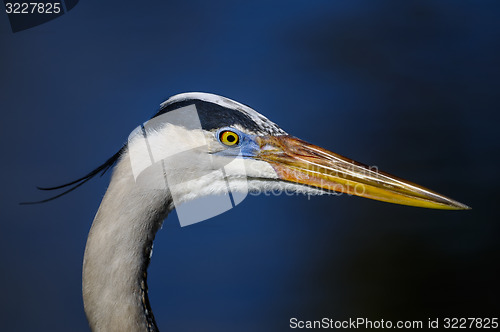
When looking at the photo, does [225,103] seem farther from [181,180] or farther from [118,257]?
[118,257]

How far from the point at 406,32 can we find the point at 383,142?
1262 millimetres

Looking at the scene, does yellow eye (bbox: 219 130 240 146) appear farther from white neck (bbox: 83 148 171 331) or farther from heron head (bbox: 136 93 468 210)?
white neck (bbox: 83 148 171 331)

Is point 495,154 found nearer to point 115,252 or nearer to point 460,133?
point 460,133

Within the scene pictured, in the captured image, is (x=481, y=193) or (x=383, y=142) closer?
(x=481, y=193)

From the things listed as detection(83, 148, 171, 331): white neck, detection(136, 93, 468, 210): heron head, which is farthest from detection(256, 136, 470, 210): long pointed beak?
detection(83, 148, 171, 331): white neck

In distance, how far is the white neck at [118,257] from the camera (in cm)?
108

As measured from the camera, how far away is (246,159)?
1.23 m

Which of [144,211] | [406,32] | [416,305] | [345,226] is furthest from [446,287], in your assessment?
[144,211]

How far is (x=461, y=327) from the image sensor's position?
3207mm

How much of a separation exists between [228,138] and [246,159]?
0.09m

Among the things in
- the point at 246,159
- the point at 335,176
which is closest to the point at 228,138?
the point at 246,159

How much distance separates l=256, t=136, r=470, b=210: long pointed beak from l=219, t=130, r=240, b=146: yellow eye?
72 mm

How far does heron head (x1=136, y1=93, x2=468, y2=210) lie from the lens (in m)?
1.14

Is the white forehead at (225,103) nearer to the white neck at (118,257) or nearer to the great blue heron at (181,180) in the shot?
the great blue heron at (181,180)
